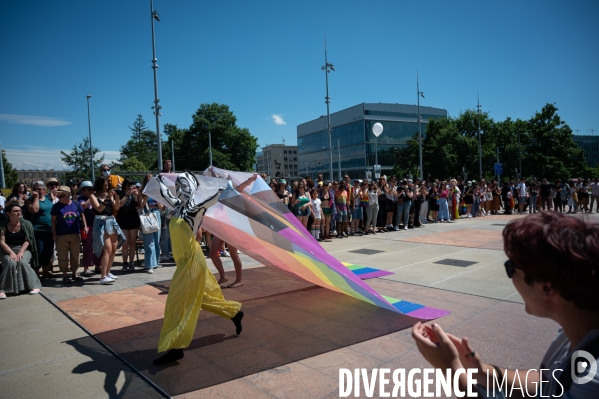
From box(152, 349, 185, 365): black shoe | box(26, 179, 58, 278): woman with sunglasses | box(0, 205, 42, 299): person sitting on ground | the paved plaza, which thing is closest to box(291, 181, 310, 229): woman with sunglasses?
the paved plaza

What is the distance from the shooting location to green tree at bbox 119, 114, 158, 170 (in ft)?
293

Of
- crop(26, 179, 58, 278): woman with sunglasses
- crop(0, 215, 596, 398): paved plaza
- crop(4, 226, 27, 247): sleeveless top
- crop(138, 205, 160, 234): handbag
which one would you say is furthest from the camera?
crop(138, 205, 160, 234): handbag

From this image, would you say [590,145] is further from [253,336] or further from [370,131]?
[253,336]

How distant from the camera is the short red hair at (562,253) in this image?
47.6 inches

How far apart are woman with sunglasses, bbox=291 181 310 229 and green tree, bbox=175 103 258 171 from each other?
5258 cm

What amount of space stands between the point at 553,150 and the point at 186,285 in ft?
182

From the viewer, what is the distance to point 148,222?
8227 mm

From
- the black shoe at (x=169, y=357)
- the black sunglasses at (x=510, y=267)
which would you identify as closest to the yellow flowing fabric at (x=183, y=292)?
the black shoe at (x=169, y=357)

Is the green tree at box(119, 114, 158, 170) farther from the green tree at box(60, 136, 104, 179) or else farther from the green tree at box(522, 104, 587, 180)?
the green tree at box(522, 104, 587, 180)

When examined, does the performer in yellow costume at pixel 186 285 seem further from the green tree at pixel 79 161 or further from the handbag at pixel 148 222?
the green tree at pixel 79 161

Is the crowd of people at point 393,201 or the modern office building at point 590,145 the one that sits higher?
the modern office building at point 590,145

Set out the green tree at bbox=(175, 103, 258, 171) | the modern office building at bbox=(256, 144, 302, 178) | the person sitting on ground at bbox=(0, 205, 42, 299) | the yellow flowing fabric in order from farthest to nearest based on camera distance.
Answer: the modern office building at bbox=(256, 144, 302, 178) → the green tree at bbox=(175, 103, 258, 171) → the person sitting on ground at bbox=(0, 205, 42, 299) → the yellow flowing fabric

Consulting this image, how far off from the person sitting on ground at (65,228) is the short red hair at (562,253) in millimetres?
7949

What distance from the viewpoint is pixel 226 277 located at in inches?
298
